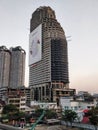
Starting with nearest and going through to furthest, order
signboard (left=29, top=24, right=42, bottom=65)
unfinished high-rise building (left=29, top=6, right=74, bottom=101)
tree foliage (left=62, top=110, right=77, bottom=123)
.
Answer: tree foliage (left=62, top=110, right=77, bottom=123) < unfinished high-rise building (left=29, top=6, right=74, bottom=101) < signboard (left=29, top=24, right=42, bottom=65)

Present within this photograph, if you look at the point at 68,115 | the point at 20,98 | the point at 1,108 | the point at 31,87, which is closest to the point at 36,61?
the point at 31,87

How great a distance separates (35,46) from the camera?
15950 cm

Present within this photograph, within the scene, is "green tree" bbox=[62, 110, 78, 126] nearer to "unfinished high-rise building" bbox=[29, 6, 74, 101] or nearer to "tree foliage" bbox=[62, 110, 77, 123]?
"tree foliage" bbox=[62, 110, 77, 123]

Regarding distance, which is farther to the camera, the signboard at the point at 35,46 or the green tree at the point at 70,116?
the signboard at the point at 35,46

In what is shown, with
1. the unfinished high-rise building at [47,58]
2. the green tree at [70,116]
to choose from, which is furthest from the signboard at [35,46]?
the green tree at [70,116]

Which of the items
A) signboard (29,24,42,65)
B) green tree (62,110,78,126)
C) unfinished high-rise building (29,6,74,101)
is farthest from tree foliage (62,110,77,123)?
signboard (29,24,42,65)

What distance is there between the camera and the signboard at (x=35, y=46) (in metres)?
156

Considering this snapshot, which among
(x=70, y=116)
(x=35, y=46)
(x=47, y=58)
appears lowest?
(x=70, y=116)

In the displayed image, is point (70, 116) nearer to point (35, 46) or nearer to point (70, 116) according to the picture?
point (70, 116)

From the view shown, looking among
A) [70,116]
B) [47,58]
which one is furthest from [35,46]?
[70,116]

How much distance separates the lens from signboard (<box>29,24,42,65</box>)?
156375 millimetres

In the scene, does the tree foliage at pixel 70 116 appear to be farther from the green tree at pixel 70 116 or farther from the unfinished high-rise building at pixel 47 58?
the unfinished high-rise building at pixel 47 58

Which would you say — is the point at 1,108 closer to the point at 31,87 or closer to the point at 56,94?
the point at 56,94

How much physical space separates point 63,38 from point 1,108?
3379 inches
